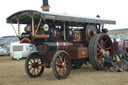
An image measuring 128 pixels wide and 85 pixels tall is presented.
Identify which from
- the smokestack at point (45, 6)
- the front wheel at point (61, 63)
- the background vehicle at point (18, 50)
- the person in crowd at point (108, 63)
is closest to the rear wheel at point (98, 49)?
the person in crowd at point (108, 63)

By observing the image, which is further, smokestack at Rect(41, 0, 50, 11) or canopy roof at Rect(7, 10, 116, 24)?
smokestack at Rect(41, 0, 50, 11)

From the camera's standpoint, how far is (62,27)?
883cm

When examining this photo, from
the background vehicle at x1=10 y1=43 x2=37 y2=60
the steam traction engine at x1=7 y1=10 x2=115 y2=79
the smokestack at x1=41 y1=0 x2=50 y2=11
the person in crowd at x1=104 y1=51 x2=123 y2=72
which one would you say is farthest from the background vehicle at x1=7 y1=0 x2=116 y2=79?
the background vehicle at x1=10 y1=43 x2=37 y2=60

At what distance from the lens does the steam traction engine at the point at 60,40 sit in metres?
7.57

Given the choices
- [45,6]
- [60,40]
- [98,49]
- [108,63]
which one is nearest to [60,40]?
[60,40]

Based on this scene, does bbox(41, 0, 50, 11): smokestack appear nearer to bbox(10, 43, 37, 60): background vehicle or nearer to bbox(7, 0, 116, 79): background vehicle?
bbox(7, 0, 116, 79): background vehicle

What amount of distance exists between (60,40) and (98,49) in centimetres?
191

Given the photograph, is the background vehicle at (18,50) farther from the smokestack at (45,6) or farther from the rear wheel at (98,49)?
the rear wheel at (98,49)

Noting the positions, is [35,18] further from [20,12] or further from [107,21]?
[107,21]

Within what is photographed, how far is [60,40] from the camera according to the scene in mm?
8492

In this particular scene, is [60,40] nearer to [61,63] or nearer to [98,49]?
[61,63]

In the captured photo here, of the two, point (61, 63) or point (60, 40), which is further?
point (60, 40)

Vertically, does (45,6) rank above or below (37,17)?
above

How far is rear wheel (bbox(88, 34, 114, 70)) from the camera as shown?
349 inches
